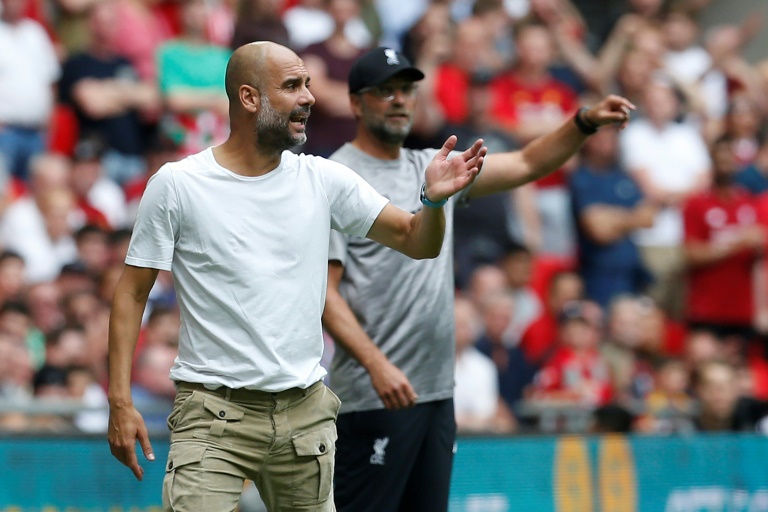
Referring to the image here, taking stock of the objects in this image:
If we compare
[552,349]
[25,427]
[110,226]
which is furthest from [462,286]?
[25,427]

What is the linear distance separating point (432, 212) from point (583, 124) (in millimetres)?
1630

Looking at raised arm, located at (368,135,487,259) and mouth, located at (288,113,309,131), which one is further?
mouth, located at (288,113,309,131)

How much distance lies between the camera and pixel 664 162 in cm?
1427

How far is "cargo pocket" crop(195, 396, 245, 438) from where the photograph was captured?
520cm

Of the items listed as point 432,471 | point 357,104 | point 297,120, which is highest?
point 357,104

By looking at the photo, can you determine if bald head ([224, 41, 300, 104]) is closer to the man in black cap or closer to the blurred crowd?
the man in black cap

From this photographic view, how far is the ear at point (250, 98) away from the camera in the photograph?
536 centimetres

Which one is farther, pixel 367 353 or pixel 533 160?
pixel 533 160

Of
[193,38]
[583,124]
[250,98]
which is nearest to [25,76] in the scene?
[193,38]

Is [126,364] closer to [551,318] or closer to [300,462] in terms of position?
[300,462]

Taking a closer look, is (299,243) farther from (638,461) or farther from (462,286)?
(462,286)

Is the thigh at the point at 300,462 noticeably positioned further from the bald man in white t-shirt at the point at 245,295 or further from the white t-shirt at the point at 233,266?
the white t-shirt at the point at 233,266

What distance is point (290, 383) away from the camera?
528cm

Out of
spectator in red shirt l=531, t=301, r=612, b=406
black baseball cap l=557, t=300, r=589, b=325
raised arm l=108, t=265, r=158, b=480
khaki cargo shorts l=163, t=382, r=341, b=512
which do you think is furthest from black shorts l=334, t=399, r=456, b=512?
black baseball cap l=557, t=300, r=589, b=325
